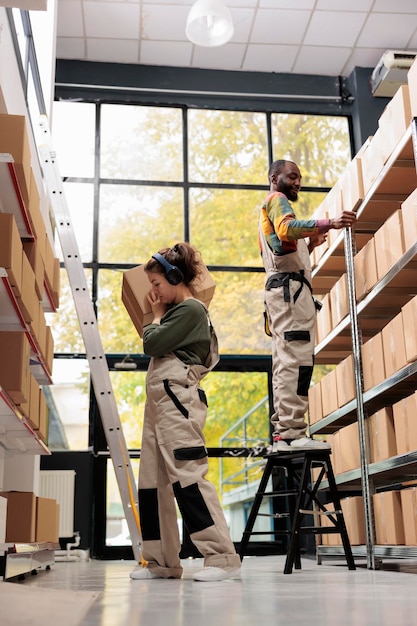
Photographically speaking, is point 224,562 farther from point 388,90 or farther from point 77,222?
point 388,90

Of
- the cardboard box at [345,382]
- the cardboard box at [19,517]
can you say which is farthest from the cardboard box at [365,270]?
the cardboard box at [19,517]

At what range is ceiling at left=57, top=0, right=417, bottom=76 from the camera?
6922 mm

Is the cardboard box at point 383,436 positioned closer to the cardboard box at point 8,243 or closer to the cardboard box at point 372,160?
the cardboard box at point 372,160

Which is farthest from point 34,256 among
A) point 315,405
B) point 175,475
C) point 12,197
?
point 315,405

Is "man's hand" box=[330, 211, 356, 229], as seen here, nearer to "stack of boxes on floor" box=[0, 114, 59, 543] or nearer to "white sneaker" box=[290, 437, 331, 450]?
"white sneaker" box=[290, 437, 331, 450]

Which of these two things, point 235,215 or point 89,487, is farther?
point 235,215

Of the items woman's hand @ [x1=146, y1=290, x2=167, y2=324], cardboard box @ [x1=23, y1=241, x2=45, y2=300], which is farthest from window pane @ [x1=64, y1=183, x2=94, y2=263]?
woman's hand @ [x1=146, y1=290, x2=167, y2=324]

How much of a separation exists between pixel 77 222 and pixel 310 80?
2887 millimetres

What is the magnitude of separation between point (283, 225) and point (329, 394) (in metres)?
1.27

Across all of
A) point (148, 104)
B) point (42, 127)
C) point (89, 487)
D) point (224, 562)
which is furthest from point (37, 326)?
point (148, 104)

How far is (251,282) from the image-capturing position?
24.0 ft

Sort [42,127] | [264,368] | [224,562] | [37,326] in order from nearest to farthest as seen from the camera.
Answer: [224,562] → [37,326] → [42,127] → [264,368]

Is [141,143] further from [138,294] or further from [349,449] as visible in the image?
[138,294]

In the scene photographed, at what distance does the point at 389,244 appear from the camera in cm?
340
